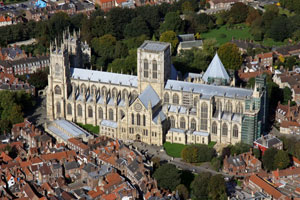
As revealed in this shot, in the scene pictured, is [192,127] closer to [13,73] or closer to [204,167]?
[204,167]

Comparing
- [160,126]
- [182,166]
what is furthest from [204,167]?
[160,126]

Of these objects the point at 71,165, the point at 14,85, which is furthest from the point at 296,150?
the point at 14,85

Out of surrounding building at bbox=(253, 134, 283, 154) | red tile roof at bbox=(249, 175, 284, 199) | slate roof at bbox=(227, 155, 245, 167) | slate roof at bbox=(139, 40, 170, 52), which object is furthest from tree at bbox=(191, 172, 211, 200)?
slate roof at bbox=(139, 40, 170, 52)

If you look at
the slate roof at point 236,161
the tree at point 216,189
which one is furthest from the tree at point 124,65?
the tree at point 216,189

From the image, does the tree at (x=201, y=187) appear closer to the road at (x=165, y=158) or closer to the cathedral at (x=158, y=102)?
the road at (x=165, y=158)

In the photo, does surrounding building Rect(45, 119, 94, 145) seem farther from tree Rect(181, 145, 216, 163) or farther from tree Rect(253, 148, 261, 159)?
tree Rect(253, 148, 261, 159)
